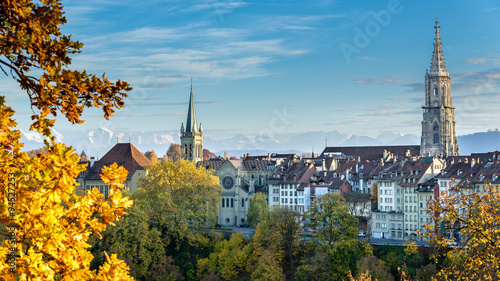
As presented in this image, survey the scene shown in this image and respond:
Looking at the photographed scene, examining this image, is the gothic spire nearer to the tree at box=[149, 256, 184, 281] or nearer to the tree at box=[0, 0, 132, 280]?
the tree at box=[149, 256, 184, 281]

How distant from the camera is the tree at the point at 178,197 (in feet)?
242

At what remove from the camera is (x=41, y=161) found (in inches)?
316

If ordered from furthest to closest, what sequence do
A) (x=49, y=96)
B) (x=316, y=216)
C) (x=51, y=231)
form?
(x=316, y=216), (x=49, y=96), (x=51, y=231)

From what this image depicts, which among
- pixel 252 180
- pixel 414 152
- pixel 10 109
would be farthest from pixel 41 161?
pixel 414 152

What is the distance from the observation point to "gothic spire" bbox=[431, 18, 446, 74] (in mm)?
143363

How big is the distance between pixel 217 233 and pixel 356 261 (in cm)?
2261

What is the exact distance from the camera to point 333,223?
6931 cm

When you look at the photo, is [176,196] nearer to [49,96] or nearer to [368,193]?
[368,193]

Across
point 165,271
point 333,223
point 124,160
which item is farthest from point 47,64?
point 124,160

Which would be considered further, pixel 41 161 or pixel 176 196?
pixel 176 196

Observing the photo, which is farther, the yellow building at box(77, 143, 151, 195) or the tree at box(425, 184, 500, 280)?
the yellow building at box(77, 143, 151, 195)

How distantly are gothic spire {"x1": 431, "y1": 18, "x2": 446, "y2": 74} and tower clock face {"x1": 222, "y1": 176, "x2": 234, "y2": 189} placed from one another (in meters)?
59.2

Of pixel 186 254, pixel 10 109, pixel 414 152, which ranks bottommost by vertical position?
pixel 186 254

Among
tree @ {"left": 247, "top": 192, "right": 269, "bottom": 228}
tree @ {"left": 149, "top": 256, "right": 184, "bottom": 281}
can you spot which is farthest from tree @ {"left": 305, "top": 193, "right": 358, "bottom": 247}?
tree @ {"left": 247, "top": 192, "right": 269, "bottom": 228}
